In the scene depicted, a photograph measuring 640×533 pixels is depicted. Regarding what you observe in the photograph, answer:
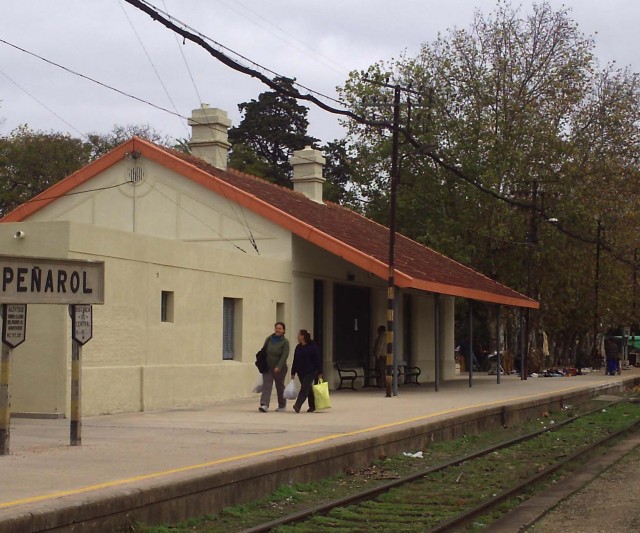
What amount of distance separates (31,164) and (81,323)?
4112cm

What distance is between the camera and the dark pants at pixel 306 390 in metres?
18.6

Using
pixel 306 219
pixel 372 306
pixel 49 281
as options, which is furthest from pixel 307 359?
pixel 372 306

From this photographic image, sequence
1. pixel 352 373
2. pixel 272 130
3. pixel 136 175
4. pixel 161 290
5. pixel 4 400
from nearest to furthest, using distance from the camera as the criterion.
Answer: pixel 4 400
pixel 161 290
pixel 136 175
pixel 352 373
pixel 272 130

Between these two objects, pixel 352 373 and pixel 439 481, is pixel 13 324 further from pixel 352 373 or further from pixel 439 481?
pixel 352 373

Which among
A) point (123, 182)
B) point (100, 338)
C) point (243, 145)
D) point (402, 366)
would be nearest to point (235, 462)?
point (100, 338)

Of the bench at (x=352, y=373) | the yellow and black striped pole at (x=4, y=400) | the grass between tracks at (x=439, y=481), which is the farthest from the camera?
the bench at (x=352, y=373)

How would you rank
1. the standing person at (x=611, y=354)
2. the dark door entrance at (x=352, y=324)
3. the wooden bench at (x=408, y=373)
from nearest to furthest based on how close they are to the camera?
the dark door entrance at (x=352, y=324), the wooden bench at (x=408, y=373), the standing person at (x=611, y=354)

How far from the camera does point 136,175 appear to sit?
2677cm

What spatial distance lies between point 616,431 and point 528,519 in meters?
10.1

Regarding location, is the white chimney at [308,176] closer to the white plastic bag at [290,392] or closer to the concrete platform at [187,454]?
the concrete platform at [187,454]

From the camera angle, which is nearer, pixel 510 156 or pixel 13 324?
pixel 13 324

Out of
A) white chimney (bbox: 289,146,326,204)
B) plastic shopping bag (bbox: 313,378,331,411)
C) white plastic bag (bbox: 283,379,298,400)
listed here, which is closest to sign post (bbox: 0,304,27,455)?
white plastic bag (bbox: 283,379,298,400)

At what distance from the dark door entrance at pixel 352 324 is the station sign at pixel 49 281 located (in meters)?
15.6

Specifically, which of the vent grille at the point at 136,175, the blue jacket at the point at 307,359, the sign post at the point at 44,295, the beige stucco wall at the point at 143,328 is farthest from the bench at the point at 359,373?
the sign post at the point at 44,295
